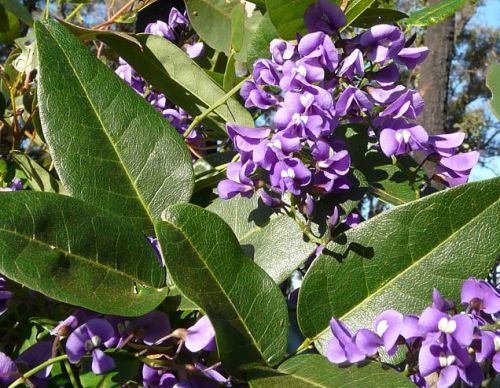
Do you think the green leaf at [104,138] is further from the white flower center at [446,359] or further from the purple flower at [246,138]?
the white flower center at [446,359]

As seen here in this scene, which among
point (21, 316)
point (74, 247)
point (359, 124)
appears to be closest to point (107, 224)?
point (74, 247)

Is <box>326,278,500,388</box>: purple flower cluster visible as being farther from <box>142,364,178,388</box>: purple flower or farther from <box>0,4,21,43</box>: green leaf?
<box>0,4,21,43</box>: green leaf

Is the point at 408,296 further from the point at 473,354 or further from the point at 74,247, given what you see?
the point at 74,247

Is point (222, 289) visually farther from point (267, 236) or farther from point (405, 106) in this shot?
point (405, 106)

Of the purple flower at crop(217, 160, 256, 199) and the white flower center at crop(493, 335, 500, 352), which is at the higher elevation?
the purple flower at crop(217, 160, 256, 199)

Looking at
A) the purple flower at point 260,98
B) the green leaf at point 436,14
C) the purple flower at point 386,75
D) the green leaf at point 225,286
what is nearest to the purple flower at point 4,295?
the green leaf at point 225,286

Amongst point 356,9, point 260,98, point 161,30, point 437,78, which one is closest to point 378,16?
point 356,9

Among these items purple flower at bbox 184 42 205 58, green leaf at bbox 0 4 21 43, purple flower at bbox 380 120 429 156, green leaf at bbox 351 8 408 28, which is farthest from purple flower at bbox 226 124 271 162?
green leaf at bbox 0 4 21 43
